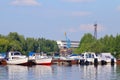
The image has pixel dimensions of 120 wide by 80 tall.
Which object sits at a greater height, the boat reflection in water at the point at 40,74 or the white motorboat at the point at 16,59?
the white motorboat at the point at 16,59

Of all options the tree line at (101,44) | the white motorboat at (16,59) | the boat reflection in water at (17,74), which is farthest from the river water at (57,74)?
the tree line at (101,44)

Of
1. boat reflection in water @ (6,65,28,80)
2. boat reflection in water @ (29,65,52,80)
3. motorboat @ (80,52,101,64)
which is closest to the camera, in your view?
boat reflection in water @ (6,65,28,80)

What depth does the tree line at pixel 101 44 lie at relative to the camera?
154 meters

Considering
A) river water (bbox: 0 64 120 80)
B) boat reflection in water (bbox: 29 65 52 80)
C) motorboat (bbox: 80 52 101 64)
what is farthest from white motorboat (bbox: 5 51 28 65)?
boat reflection in water (bbox: 29 65 52 80)

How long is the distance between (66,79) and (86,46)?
117 meters

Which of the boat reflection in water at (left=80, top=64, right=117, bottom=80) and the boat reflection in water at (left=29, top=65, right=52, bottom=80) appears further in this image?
the boat reflection in water at (left=29, top=65, right=52, bottom=80)

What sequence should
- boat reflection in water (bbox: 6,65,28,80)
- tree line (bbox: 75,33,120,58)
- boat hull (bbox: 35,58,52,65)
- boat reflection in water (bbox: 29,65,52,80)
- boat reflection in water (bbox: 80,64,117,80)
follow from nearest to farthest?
boat reflection in water (bbox: 6,65,28,80), boat reflection in water (bbox: 80,64,117,80), boat reflection in water (bbox: 29,65,52,80), boat hull (bbox: 35,58,52,65), tree line (bbox: 75,33,120,58)

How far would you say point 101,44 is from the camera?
163875mm

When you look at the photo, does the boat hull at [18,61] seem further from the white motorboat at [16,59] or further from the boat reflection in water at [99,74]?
the boat reflection in water at [99,74]

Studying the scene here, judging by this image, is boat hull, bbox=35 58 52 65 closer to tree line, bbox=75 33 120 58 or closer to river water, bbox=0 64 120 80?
river water, bbox=0 64 120 80

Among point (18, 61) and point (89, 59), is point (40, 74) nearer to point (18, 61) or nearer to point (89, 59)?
point (18, 61)

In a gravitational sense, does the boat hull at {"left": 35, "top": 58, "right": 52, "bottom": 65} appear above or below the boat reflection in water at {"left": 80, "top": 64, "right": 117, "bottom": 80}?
above

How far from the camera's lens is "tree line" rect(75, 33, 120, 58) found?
504 feet

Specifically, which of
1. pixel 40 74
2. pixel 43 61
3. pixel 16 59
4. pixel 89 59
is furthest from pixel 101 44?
pixel 40 74
